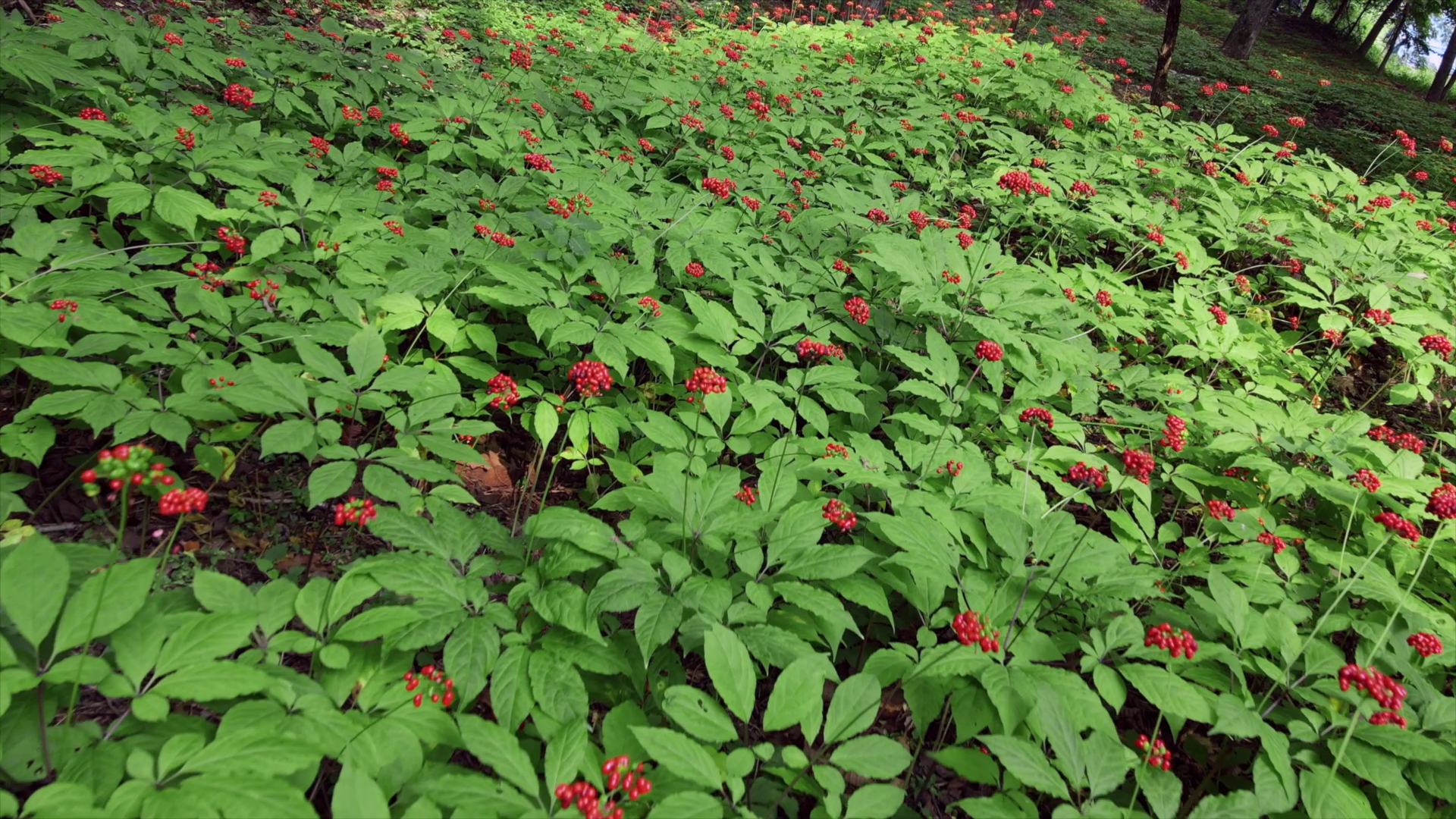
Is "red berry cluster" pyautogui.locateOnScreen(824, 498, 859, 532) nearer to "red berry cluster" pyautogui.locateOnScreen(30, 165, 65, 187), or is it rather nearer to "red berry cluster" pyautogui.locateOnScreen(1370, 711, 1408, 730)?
"red berry cluster" pyautogui.locateOnScreen(1370, 711, 1408, 730)

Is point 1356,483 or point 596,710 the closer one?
point 596,710

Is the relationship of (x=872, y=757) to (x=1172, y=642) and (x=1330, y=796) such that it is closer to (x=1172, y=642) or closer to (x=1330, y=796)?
(x=1172, y=642)

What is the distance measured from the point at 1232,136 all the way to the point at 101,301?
8.69m

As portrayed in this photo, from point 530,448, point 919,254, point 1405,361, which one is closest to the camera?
point 530,448

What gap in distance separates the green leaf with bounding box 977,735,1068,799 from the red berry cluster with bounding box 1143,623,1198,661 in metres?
0.46

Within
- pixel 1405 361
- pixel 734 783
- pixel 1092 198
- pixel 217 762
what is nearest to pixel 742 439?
pixel 734 783

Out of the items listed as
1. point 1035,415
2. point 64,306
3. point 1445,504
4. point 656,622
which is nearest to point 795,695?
point 656,622

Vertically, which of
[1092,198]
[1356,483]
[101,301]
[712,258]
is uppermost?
[1092,198]

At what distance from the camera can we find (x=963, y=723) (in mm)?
1681

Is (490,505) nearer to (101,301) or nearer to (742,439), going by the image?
(742,439)

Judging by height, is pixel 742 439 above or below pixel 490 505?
above

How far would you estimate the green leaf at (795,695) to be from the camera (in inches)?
57.2

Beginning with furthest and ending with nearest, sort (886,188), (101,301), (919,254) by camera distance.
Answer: (886,188), (919,254), (101,301)

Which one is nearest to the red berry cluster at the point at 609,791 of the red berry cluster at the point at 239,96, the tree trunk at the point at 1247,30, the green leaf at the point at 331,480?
the green leaf at the point at 331,480
